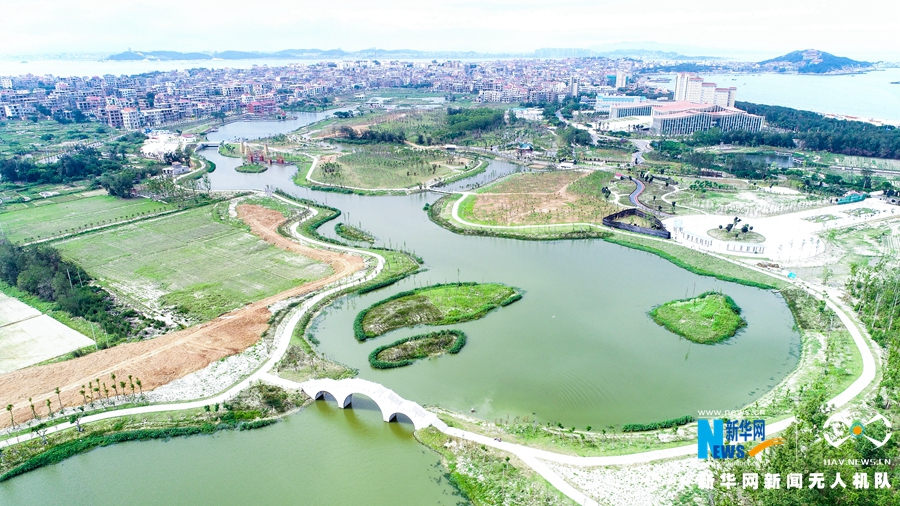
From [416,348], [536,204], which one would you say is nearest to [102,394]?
[416,348]

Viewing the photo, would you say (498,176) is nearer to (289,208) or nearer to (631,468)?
(289,208)

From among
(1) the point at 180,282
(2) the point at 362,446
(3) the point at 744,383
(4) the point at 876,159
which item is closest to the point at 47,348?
(1) the point at 180,282

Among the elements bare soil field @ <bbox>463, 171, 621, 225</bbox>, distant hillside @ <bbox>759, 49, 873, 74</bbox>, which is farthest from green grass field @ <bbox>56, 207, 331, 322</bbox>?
distant hillside @ <bbox>759, 49, 873, 74</bbox>

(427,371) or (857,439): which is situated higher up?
(857,439)

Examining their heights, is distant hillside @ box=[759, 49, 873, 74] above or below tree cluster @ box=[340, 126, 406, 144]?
above

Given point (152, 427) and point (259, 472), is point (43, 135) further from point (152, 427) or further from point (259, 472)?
point (259, 472)

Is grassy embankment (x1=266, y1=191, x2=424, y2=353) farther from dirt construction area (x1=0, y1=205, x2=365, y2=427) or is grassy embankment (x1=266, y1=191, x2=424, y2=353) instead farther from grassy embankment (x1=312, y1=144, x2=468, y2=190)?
grassy embankment (x1=312, y1=144, x2=468, y2=190)
